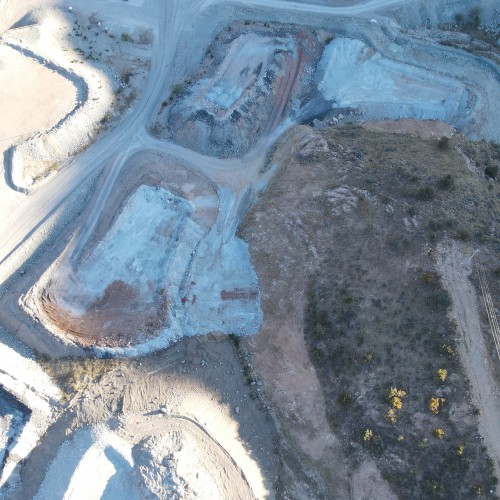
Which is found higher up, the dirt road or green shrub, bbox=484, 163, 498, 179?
green shrub, bbox=484, 163, 498, 179

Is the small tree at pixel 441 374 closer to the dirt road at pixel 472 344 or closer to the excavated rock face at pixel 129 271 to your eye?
the dirt road at pixel 472 344

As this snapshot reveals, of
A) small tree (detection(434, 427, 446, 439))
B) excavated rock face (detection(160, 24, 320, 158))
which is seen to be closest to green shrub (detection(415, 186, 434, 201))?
excavated rock face (detection(160, 24, 320, 158))

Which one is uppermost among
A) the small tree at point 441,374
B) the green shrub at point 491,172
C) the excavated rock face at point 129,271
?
the green shrub at point 491,172

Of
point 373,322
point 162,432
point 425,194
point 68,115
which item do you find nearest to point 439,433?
point 373,322

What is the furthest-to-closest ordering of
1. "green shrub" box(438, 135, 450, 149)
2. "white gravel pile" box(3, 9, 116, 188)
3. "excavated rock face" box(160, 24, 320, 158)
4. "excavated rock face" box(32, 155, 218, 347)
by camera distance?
"excavated rock face" box(160, 24, 320, 158) < "green shrub" box(438, 135, 450, 149) < "white gravel pile" box(3, 9, 116, 188) < "excavated rock face" box(32, 155, 218, 347)

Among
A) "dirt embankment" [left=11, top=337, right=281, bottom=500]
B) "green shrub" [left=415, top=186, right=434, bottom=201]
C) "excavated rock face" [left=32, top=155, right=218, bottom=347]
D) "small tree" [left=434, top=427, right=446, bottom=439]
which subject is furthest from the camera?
"excavated rock face" [left=32, top=155, right=218, bottom=347]

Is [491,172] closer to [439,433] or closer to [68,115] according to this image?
[439,433]

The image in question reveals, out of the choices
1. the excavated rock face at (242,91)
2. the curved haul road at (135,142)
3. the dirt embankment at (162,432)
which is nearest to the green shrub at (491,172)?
the excavated rock face at (242,91)

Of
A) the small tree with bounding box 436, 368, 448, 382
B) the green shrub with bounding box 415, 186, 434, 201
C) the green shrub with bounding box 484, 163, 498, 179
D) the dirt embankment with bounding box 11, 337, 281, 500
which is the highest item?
the green shrub with bounding box 484, 163, 498, 179

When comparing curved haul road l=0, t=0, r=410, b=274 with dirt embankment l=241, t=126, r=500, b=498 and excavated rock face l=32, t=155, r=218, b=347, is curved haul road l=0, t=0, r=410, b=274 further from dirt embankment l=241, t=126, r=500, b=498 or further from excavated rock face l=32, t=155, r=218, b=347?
dirt embankment l=241, t=126, r=500, b=498
